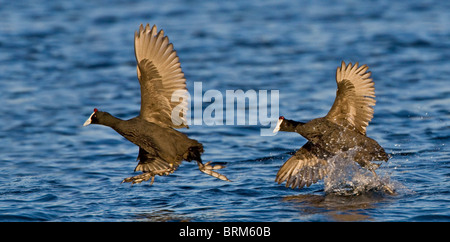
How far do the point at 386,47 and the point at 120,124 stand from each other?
8.82m

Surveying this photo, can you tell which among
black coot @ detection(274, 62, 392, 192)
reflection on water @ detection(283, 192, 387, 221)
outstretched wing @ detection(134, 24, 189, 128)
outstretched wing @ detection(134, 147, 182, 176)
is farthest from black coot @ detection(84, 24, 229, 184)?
black coot @ detection(274, 62, 392, 192)

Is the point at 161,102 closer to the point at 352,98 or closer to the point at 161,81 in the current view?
the point at 161,81

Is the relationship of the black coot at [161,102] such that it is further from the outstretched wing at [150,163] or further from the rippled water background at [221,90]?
the rippled water background at [221,90]

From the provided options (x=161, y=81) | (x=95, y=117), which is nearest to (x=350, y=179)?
(x=161, y=81)

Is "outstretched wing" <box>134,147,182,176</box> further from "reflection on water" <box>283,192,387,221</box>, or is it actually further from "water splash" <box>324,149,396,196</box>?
"water splash" <box>324,149,396,196</box>

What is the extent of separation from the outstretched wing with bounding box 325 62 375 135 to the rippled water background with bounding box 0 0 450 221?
26.7 inches

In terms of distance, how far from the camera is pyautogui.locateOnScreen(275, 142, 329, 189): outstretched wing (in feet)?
23.4

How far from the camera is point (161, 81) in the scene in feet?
22.0

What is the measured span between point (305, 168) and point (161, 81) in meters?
1.75

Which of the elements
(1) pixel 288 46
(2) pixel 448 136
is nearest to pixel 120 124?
(2) pixel 448 136

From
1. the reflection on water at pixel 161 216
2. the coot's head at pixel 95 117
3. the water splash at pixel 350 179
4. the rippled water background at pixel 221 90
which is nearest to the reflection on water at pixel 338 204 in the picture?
the rippled water background at pixel 221 90

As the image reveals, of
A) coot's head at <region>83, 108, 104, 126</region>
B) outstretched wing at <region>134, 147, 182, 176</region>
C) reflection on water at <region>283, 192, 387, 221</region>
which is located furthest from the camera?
outstretched wing at <region>134, 147, 182, 176</region>

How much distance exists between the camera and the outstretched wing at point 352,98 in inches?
276

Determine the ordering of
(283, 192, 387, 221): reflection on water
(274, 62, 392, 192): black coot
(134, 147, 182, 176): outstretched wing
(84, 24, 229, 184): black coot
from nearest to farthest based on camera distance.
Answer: (283, 192, 387, 221): reflection on water → (84, 24, 229, 184): black coot → (274, 62, 392, 192): black coot → (134, 147, 182, 176): outstretched wing
